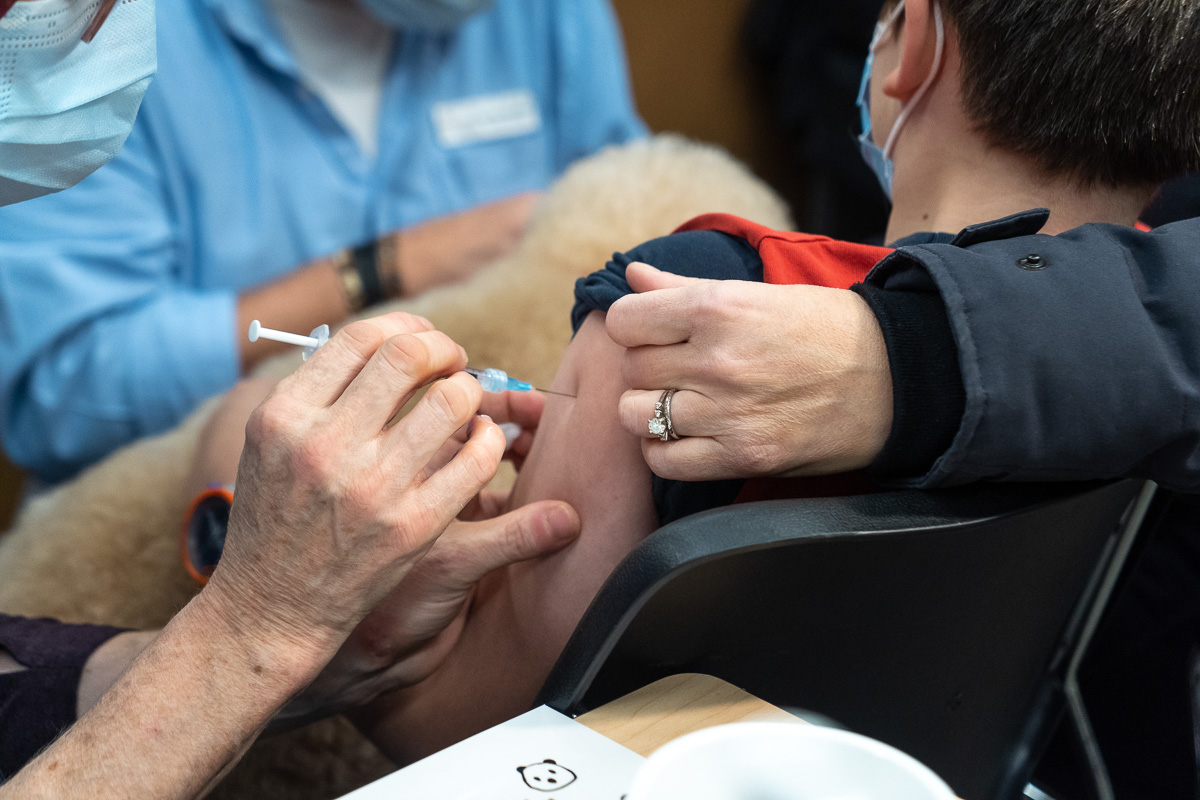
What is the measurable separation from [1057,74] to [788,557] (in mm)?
499

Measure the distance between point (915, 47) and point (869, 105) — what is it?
181 millimetres

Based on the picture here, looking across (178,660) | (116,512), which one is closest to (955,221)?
(178,660)

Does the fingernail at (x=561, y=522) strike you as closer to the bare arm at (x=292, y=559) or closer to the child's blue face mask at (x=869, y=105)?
the bare arm at (x=292, y=559)

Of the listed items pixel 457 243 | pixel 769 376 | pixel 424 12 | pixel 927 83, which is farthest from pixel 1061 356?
pixel 424 12

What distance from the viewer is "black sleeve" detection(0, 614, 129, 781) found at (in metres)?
0.83

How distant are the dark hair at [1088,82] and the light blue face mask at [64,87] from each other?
Result: 2.43ft

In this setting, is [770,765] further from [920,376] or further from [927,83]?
[927,83]

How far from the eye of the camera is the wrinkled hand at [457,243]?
67.8 inches

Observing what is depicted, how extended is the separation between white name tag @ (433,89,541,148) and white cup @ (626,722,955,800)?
1.74m

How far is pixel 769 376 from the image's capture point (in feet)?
2.03

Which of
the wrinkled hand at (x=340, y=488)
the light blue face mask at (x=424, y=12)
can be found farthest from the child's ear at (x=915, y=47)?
the light blue face mask at (x=424, y=12)

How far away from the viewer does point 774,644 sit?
644 mm

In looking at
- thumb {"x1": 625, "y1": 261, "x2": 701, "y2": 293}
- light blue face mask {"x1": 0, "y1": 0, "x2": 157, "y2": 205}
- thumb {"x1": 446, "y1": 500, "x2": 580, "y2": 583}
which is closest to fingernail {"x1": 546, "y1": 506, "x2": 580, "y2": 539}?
thumb {"x1": 446, "y1": 500, "x2": 580, "y2": 583}

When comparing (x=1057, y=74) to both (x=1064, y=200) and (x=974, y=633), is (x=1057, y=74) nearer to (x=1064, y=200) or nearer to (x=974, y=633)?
(x=1064, y=200)
